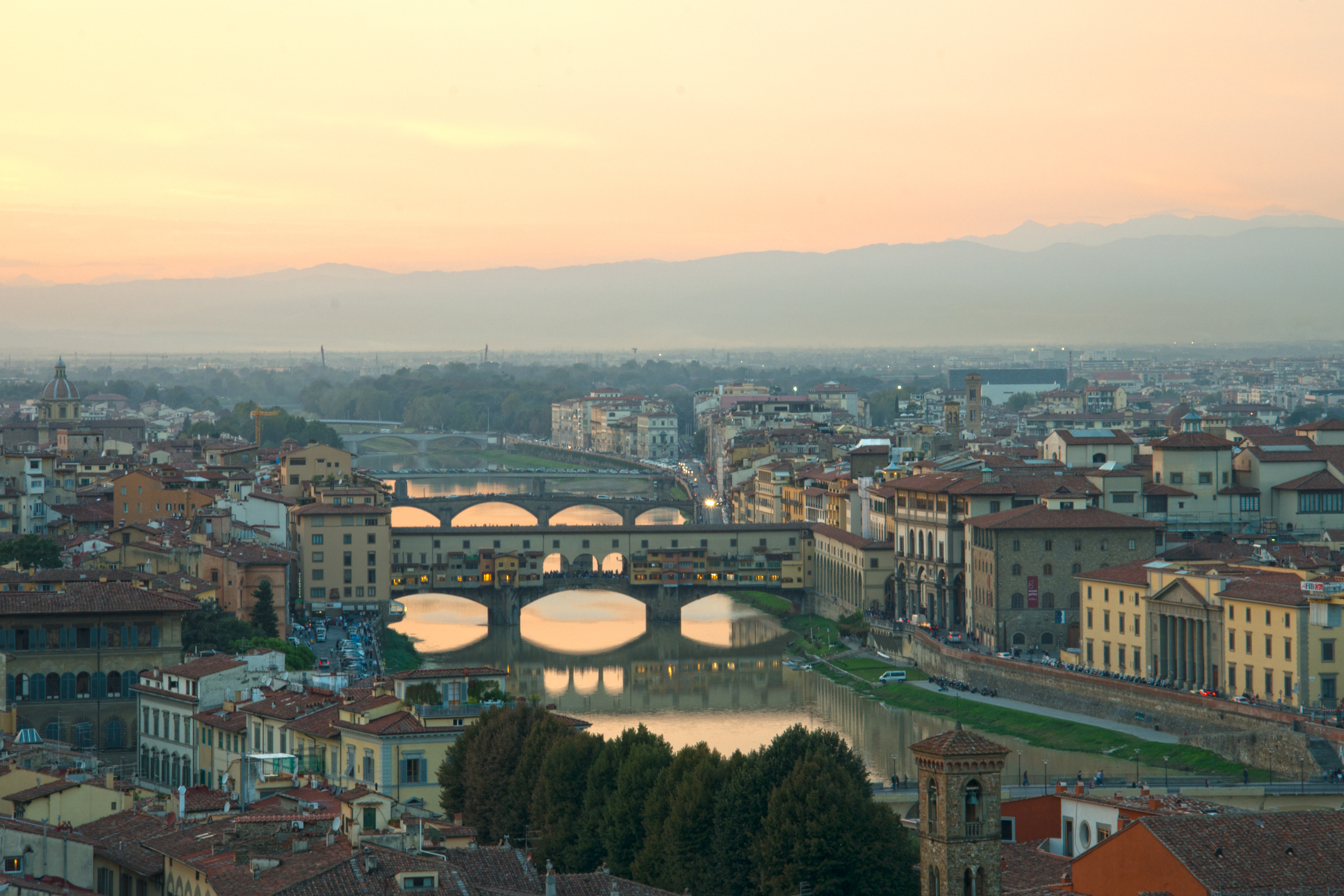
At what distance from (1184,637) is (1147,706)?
6.27ft

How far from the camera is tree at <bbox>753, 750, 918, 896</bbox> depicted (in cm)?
2120

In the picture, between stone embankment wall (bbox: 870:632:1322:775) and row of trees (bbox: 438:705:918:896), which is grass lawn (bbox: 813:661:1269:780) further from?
row of trees (bbox: 438:705:918:896)

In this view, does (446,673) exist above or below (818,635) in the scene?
above

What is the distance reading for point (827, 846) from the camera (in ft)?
69.8

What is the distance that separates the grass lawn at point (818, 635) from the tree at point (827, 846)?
90.9 ft

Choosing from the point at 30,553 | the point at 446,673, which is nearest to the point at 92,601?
the point at 446,673

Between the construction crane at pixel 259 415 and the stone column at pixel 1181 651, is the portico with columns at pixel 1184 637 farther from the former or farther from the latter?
the construction crane at pixel 259 415

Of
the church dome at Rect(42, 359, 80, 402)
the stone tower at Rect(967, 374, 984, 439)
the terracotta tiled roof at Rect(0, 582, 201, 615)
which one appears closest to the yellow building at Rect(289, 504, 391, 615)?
the terracotta tiled roof at Rect(0, 582, 201, 615)

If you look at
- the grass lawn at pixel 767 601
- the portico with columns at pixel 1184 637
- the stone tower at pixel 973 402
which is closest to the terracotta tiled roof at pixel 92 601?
the portico with columns at pixel 1184 637

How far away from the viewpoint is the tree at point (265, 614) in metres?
41.3

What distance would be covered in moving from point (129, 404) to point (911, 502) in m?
114

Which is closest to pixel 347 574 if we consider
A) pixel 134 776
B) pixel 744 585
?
pixel 744 585

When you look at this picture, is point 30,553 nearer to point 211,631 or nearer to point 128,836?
point 211,631

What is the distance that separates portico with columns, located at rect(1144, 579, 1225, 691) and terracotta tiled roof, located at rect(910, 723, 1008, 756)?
20.0 meters
